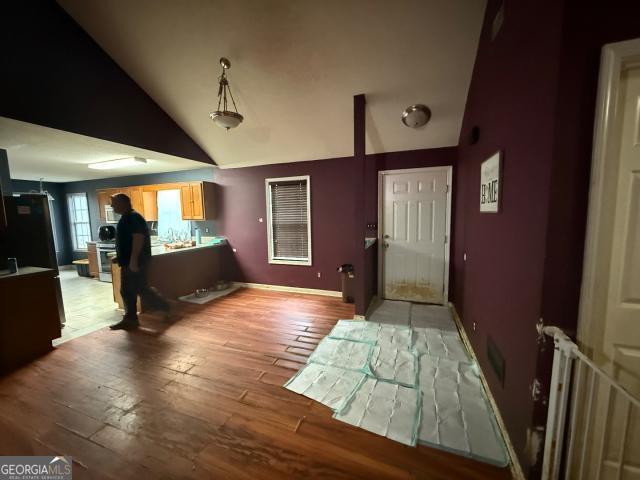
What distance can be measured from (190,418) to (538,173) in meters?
2.53

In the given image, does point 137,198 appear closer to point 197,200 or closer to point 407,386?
point 197,200

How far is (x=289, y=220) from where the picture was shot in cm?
452

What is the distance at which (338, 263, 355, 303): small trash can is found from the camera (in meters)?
3.88

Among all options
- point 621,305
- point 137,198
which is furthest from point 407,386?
point 137,198

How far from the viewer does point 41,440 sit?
152 cm

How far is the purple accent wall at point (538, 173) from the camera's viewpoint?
98 cm

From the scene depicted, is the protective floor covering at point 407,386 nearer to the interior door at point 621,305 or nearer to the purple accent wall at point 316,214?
the interior door at point 621,305

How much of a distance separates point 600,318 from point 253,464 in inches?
73.2

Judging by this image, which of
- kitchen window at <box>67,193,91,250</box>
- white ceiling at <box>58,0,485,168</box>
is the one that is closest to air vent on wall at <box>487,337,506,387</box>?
Result: white ceiling at <box>58,0,485,168</box>

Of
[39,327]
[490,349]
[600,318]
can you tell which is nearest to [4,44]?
[39,327]

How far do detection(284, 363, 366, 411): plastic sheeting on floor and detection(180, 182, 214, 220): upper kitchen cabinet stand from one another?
364cm

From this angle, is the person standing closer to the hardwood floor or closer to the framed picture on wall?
the hardwood floor

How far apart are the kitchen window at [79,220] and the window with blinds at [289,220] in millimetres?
5712

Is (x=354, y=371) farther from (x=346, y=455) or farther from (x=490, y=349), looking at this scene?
(x=490, y=349)
